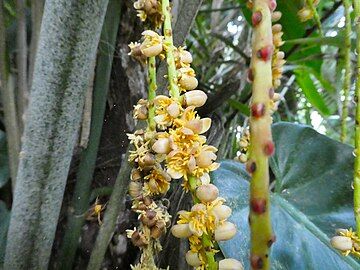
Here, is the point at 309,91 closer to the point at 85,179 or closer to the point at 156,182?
the point at 85,179

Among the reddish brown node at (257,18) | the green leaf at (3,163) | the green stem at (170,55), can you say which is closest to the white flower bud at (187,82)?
the green stem at (170,55)

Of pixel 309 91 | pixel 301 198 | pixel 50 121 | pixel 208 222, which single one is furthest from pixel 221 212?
pixel 309 91

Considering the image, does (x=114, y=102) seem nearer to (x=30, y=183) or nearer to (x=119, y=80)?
(x=119, y=80)

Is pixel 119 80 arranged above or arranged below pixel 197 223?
above

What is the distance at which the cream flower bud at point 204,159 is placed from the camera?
0.29 m

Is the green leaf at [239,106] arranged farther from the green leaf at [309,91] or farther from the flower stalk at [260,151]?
the flower stalk at [260,151]

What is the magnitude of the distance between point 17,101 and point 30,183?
0.29 meters

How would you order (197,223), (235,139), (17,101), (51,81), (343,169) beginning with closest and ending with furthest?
(197,223)
(51,81)
(343,169)
(17,101)
(235,139)

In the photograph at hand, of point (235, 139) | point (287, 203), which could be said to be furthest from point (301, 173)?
point (235, 139)

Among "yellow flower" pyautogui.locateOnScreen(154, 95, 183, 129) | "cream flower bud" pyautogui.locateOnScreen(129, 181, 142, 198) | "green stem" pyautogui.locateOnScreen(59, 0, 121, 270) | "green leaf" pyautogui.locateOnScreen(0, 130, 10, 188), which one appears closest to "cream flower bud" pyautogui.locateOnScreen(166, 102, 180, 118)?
"yellow flower" pyautogui.locateOnScreen(154, 95, 183, 129)

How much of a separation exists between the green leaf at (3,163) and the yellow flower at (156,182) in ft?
1.57

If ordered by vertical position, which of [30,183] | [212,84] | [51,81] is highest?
[212,84]

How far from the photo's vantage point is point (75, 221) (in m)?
0.65

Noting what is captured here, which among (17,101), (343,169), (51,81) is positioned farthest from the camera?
(17,101)
